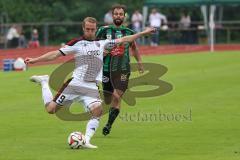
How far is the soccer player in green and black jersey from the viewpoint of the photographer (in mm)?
14789

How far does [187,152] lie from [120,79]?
2.89 meters

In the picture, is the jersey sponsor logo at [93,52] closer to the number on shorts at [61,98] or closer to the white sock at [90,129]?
the number on shorts at [61,98]

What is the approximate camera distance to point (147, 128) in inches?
616

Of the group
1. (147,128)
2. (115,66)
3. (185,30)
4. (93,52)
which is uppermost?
(93,52)

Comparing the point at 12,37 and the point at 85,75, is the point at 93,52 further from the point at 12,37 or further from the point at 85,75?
the point at 12,37

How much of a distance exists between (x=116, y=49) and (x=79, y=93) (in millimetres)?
1851

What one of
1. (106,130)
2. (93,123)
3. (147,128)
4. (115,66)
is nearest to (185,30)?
(147,128)

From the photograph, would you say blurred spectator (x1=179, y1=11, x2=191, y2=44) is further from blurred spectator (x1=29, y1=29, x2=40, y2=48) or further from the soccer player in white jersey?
the soccer player in white jersey

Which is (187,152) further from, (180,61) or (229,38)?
(229,38)

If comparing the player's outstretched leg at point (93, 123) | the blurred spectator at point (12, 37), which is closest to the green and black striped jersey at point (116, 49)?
the player's outstretched leg at point (93, 123)

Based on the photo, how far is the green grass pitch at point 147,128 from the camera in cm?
1245

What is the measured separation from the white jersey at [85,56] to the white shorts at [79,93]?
11 centimetres

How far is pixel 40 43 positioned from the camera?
50188mm

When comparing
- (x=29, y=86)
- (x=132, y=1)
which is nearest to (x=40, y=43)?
(x=132, y=1)
